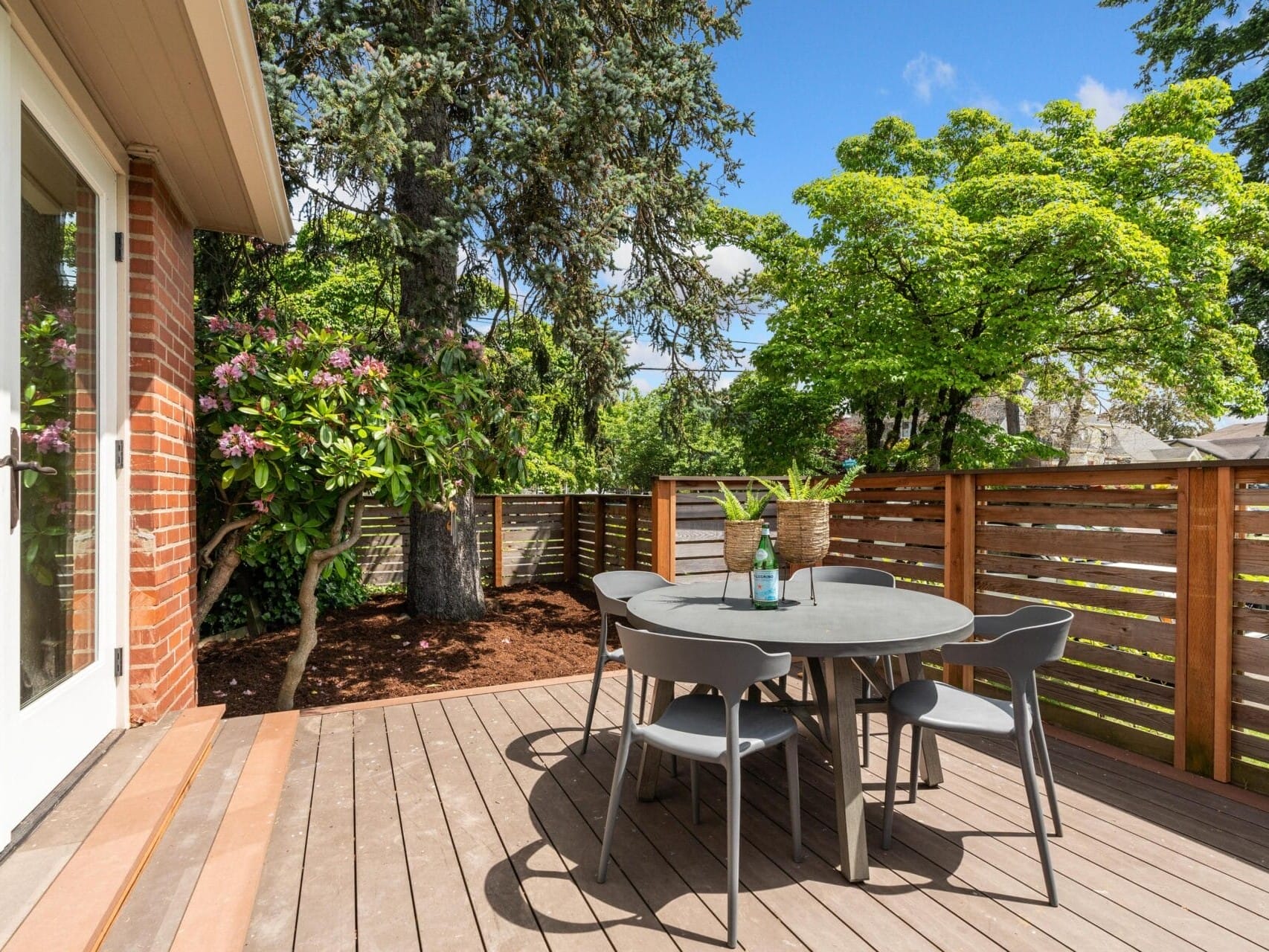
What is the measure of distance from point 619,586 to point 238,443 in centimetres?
188

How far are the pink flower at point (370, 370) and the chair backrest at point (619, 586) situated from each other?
5.04 ft

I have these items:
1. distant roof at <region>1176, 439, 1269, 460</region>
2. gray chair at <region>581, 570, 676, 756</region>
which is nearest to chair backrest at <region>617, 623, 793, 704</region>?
gray chair at <region>581, 570, 676, 756</region>

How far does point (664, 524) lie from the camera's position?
5004mm

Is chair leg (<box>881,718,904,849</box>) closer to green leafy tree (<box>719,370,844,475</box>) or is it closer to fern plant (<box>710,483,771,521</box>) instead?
fern plant (<box>710,483,771,521</box>)

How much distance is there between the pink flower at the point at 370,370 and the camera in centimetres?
344

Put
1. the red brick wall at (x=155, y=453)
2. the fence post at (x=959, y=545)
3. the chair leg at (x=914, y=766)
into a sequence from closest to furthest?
the chair leg at (x=914, y=766), the red brick wall at (x=155, y=453), the fence post at (x=959, y=545)

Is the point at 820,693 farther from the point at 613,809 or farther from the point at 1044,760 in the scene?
the point at 613,809

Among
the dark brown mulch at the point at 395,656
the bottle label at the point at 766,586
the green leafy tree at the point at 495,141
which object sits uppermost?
the green leafy tree at the point at 495,141

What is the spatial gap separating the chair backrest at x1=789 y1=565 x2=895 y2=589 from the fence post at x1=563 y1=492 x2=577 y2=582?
4537 mm

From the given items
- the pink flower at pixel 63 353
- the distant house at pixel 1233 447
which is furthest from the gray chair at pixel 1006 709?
the distant house at pixel 1233 447

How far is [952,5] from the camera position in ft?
28.2

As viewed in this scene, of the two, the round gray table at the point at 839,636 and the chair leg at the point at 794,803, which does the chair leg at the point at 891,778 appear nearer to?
the round gray table at the point at 839,636

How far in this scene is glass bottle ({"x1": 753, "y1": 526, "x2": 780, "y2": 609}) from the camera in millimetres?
2584

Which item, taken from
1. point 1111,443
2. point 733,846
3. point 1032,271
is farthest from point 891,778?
point 1111,443
